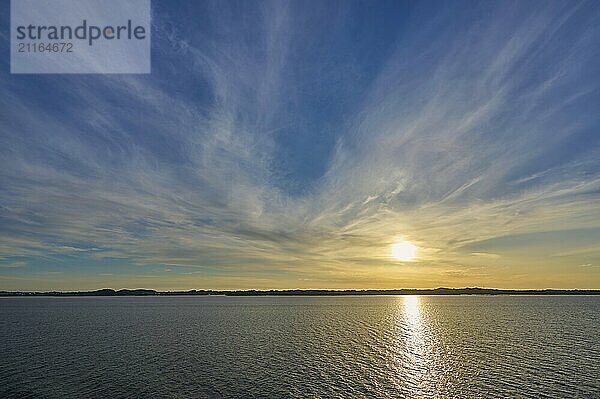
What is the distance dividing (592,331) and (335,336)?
231 feet

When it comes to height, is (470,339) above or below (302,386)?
below

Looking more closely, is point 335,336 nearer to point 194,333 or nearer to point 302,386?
point 194,333

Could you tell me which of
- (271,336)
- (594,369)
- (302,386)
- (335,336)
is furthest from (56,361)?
(594,369)

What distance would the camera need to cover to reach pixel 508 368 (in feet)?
197

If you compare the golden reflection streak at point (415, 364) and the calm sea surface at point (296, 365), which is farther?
the golden reflection streak at point (415, 364)

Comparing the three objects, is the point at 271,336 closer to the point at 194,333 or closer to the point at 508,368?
the point at 194,333

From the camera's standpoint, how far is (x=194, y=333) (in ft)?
343

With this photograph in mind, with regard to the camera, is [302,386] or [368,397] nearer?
[368,397]

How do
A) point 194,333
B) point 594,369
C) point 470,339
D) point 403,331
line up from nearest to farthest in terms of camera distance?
point 594,369 < point 470,339 < point 194,333 < point 403,331

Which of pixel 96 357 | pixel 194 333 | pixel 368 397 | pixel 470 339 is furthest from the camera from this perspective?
pixel 194 333

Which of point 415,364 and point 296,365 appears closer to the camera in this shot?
point 296,365

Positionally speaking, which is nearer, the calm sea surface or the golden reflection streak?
the calm sea surface

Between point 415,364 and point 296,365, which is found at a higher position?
point 296,365

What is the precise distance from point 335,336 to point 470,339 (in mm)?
32930
